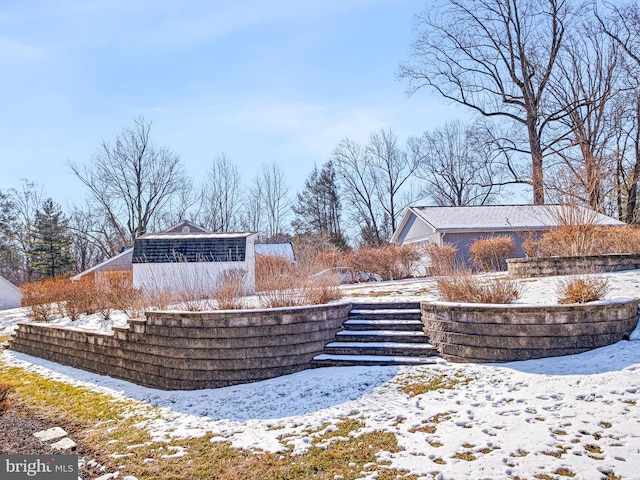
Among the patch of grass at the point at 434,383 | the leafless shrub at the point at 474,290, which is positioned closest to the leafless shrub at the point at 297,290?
the leafless shrub at the point at 474,290

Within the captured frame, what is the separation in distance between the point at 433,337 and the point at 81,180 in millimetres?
30130

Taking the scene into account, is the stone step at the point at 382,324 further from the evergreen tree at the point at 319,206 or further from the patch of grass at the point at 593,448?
the evergreen tree at the point at 319,206

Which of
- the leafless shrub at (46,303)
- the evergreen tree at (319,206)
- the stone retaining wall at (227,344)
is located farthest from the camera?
the evergreen tree at (319,206)

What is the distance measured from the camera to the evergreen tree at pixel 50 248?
95.7 feet

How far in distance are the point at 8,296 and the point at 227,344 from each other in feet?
68.3

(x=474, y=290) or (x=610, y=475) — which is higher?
(x=474, y=290)

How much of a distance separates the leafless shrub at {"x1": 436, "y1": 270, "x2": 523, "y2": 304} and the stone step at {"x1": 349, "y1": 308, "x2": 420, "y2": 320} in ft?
1.69

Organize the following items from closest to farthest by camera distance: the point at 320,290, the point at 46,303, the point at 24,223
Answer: the point at 320,290 < the point at 46,303 < the point at 24,223

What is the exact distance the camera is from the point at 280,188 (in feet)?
106

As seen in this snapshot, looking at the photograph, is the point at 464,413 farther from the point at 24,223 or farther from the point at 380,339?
the point at 24,223

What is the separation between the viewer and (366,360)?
17.1ft

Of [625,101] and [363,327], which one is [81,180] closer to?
[363,327]

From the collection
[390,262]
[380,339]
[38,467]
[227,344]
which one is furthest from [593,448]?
[390,262]

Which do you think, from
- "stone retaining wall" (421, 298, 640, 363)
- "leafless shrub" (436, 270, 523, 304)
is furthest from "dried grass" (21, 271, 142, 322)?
"stone retaining wall" (421, 298, 640, 363)
